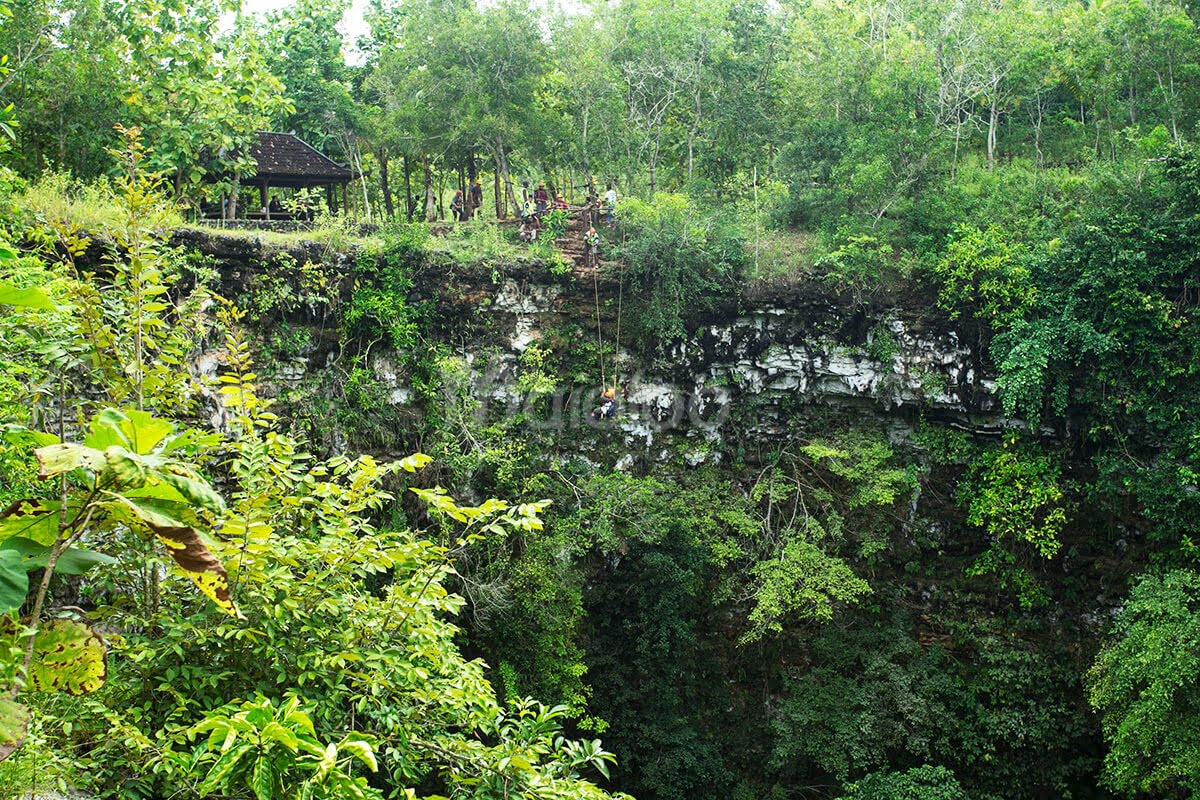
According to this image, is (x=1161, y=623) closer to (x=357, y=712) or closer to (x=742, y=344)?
(x=742, y=344)

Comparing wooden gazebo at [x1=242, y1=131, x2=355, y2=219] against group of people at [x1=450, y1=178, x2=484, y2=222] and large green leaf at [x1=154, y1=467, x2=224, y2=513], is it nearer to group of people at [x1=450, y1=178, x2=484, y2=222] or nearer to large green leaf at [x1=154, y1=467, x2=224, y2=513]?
group of people at [x1=450, y1=178, x2=484, y2=222]

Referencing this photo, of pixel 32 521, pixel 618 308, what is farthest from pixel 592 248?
pixel 32 521

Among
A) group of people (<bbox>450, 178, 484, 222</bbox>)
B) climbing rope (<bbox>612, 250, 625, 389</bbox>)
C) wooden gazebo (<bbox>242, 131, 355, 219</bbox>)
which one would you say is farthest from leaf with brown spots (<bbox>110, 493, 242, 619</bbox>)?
group of people (<bbox>450, 178, 484, 222</bbox>)

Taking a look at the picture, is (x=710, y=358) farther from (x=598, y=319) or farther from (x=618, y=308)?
(x=598, y=319)

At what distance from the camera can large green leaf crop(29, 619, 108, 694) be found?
1772 millimetres

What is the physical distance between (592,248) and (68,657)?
333 inches

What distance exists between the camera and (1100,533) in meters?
8.98

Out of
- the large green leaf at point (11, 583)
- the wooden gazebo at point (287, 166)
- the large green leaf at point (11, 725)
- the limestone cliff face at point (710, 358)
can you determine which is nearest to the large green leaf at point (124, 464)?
the large green leaf at point (11, 583)

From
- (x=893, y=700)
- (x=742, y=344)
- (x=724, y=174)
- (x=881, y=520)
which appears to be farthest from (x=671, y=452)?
(x=724, y=174)

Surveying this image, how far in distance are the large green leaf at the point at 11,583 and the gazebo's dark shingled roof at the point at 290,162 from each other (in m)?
10.1

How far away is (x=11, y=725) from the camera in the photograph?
4.92 ft

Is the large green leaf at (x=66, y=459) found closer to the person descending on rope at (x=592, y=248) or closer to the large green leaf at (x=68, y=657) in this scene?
the large green leaf at (x=68, y=657)

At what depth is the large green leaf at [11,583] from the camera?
1.41m

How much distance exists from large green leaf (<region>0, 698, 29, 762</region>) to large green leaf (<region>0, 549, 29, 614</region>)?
0.21 metres
